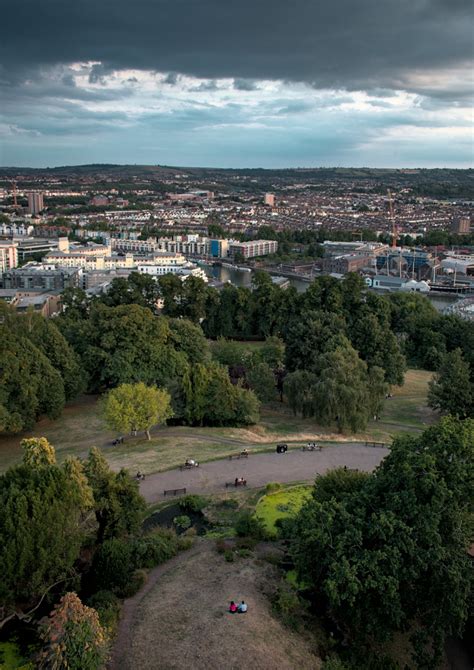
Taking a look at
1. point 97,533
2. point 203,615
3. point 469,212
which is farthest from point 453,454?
point 469,212

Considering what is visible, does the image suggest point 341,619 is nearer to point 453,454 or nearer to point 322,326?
point 453,454

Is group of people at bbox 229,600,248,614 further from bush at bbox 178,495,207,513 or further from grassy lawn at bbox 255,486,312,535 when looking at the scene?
bush at bbox 178,495,207,513

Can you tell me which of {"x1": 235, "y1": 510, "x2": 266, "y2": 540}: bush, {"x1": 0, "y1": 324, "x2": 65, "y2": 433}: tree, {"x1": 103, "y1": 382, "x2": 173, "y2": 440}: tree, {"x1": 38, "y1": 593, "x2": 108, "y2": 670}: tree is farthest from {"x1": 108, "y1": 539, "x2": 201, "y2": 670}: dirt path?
{"x1": 0, "y1": 324, "x2": 65, "y2": 433}: tree

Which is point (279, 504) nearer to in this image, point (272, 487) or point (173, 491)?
point (272, 487)

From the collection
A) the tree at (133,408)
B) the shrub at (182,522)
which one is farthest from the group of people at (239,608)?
the tree at (133,408)

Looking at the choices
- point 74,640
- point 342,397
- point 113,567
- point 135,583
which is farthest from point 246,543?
point 342,397

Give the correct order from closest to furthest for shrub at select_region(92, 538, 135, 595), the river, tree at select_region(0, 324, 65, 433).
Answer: shrub at select_region(92, 538, 135, 595)
tree at select_region(0, 324, 65, 433)
the river
